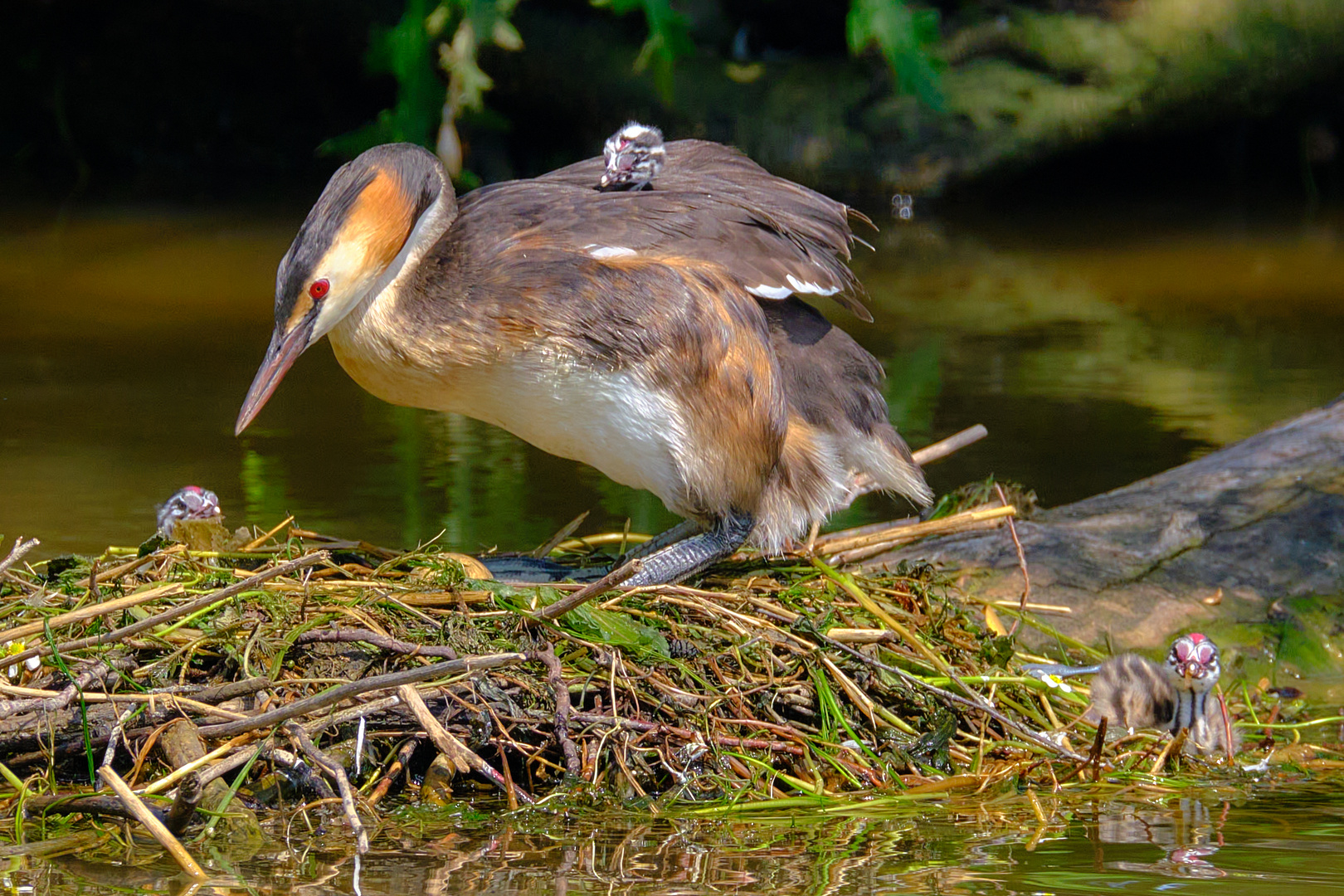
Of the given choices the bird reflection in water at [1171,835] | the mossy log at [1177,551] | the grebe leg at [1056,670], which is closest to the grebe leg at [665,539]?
the mossy log at [1177,551]

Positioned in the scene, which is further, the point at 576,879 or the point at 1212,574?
the point at 1212,574

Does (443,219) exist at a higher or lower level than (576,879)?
higher

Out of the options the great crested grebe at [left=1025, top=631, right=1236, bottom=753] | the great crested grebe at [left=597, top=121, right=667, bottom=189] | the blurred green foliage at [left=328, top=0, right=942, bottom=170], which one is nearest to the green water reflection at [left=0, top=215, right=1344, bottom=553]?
the great crested grebe at [left=597, top=121, right=667, bottom=189]

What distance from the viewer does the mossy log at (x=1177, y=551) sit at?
5074 mm

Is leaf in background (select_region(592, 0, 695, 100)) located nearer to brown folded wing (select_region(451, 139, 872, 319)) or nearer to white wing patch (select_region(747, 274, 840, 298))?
brown folded wing (select_region(451, 139, 872, 319))

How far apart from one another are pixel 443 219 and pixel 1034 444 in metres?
3.51

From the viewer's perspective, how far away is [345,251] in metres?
4.22

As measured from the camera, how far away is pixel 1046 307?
1021cm

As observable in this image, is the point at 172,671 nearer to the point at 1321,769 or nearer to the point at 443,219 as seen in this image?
the point at 443,219

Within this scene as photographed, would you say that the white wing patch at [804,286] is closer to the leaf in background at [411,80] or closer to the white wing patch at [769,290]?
the white wing patch at [769,290]

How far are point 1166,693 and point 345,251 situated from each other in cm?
236

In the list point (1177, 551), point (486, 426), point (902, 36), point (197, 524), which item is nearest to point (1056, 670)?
point (1177, 551)

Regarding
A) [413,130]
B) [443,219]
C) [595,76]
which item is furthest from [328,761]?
[595,76]

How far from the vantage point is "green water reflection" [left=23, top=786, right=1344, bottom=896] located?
125 inches
